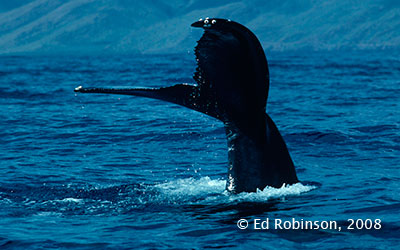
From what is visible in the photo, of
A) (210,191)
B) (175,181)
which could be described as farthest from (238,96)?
(175,181)

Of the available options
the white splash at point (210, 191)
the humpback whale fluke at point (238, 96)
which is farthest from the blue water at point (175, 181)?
the humpback whale fluke at point (238, 96)

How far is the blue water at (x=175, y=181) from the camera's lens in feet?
21.5

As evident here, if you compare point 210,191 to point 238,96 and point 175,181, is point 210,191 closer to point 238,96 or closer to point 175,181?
point 175,181

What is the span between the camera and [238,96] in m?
6.80

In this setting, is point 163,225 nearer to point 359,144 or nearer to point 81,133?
point 359,144

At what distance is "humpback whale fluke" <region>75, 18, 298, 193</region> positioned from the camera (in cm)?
636

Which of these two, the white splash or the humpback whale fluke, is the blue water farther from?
the humpback whale fluke

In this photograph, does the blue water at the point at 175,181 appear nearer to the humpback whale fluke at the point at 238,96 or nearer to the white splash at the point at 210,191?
the white splash at the point at 210,191

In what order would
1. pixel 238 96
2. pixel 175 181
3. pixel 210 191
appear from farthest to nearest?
1. pixel 175 181
2. pixel 210 191
3. pixel 238 96

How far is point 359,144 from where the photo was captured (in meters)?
12.6

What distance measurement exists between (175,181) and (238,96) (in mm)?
3117

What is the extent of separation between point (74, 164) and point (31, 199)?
8.79 ft

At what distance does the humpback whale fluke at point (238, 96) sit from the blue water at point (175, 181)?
0.95 ft

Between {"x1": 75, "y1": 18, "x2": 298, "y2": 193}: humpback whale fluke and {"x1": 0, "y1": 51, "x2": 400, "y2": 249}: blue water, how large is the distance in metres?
0.29
